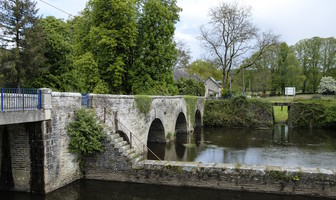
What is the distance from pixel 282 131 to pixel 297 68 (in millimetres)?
23365

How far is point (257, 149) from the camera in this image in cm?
1869

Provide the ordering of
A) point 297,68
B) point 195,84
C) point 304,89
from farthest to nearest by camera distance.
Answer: point 304,89 → point 297,68 → point 195,84

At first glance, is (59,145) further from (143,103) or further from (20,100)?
(143,103)

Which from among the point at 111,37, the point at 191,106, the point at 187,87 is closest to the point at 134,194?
the point at 111,37

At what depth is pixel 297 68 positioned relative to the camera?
46.2 meters

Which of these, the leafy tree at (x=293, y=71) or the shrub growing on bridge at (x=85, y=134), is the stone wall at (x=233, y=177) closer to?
the shrub growing on bridge at (x=85, y=134)

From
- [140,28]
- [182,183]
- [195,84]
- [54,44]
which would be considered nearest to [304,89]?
[195,84]

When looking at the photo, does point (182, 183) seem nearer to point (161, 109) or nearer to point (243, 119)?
point (161, 109)

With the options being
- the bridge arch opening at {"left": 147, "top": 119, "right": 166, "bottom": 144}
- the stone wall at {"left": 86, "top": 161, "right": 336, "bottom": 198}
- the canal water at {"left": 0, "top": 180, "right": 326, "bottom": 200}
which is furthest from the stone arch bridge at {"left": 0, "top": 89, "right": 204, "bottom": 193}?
the bridge arch opening at {"left": 147, "top": 119, "right": 166, "bottom": 144}

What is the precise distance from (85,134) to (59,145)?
1144 mm

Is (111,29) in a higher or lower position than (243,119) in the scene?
higher

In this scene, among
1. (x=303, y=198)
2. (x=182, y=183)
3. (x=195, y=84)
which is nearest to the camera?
(x=303, y=198)

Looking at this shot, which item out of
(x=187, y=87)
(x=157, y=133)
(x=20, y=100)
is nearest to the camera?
(x=20, y=100)

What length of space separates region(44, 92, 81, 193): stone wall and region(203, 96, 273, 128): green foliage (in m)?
22.1
